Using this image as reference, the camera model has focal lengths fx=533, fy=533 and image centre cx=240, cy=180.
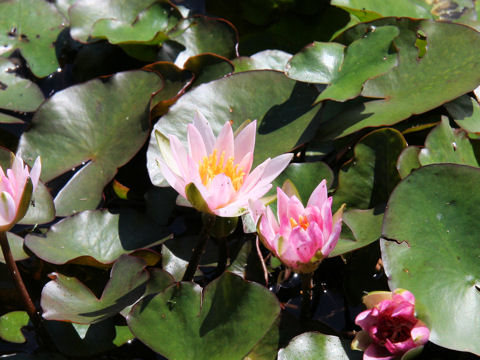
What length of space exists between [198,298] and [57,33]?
1506mm

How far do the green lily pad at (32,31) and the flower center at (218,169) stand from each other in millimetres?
1165

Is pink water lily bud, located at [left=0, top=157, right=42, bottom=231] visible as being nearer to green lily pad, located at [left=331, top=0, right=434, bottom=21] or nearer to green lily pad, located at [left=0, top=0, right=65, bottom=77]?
green lily pad, located at [left=0, top=0, right=65, bottom=77]

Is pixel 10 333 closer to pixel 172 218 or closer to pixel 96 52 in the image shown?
pixel 172 218

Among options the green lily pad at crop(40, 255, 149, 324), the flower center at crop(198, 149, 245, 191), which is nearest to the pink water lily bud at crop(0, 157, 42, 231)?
the green lily pad at crop(40, 255, 149, 324)

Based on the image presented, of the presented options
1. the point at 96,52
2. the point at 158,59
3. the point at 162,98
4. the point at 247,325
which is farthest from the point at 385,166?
the point at 96,52

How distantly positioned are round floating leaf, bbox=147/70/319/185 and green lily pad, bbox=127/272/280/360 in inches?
20.1

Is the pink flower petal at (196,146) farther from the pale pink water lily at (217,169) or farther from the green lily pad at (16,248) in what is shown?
the green lily pad at (16,248)

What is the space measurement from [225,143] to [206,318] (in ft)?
1.44

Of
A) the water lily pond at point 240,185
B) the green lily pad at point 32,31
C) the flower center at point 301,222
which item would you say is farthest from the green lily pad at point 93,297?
the green lily pad at point 32,31

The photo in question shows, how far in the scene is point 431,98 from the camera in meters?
1.68

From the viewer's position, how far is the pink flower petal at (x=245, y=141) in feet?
4.41

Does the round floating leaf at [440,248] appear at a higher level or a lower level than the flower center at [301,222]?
lower

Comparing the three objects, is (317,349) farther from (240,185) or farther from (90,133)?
(90,133)

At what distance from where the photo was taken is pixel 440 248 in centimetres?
133
